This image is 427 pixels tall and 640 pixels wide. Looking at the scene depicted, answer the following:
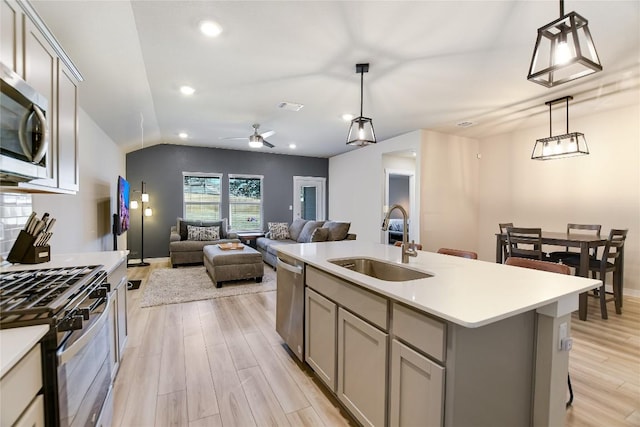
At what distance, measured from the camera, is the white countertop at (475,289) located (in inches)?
43.9

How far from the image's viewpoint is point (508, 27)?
2297 millimetres

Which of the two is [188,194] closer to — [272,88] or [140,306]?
Answer: [140,306]

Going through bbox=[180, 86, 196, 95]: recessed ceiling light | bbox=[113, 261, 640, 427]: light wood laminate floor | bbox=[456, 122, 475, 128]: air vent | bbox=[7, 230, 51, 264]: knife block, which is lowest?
bbox=[113, 261, 640, 427]: light wood laminate floor

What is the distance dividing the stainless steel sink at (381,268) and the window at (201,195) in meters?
5.90

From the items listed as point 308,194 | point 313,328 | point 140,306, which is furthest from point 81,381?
point 308,194

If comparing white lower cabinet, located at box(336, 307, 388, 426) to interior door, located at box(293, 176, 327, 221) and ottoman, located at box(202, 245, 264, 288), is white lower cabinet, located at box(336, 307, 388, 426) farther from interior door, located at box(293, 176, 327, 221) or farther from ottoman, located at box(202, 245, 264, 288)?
interior door, located at box(293, 176, 327, 221)

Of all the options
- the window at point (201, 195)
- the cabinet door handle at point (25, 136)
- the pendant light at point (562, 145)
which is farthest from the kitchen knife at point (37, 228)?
the pendant light at point (562, 145)

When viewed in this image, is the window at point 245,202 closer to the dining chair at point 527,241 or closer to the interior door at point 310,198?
the interior door at point 310,198

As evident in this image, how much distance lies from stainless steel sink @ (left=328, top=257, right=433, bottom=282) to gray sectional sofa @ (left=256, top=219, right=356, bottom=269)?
2.76m

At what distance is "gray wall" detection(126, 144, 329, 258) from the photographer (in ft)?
21.9

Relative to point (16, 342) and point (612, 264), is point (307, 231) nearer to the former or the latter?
point (612, 264)

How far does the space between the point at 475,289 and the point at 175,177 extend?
710cm

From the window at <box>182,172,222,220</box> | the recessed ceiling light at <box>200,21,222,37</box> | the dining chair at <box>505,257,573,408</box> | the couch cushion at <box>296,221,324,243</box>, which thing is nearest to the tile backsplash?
the recessed ceiling light at <box>200,21,222,37</box>

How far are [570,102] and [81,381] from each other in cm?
568
